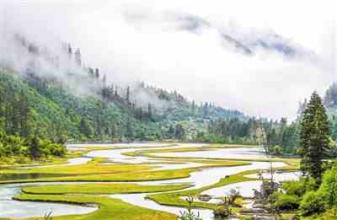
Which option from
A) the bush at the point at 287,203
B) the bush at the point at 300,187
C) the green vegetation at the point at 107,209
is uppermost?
the bush at the point at 300,187

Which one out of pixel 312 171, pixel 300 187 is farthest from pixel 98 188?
pixel 312 171

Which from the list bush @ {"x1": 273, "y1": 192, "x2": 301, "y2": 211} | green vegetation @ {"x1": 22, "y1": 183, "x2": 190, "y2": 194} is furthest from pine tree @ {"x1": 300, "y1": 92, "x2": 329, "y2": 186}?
green vegetation @ {"x1": 22, "y1": 183, "x2": 190, "y2": 194}

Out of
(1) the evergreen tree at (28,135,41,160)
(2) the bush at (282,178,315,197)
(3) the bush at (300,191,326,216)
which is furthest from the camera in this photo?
(1) the evergreen tree at (28,135,41,160)

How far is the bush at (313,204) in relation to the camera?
69.8 metres

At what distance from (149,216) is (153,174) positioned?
6140cm

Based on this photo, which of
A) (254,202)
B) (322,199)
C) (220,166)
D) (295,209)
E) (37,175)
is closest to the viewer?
(322,199)

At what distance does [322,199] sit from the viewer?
2785 inches

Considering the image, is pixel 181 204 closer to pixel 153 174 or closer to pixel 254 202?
pixel 254 202

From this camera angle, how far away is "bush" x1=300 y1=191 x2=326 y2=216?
69.8 m

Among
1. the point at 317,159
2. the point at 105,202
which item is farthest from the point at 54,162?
the point at 317,159

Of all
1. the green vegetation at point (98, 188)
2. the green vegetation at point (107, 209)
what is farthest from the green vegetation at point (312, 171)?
the green vegetation at point (98, 188)

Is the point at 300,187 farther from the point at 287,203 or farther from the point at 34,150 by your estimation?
the point at 34,150

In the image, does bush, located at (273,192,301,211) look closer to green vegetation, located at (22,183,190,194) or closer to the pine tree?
the pine tree

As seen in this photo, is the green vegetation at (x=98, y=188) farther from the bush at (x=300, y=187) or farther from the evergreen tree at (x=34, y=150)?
the evergreen tree at (x=34, y=150)
